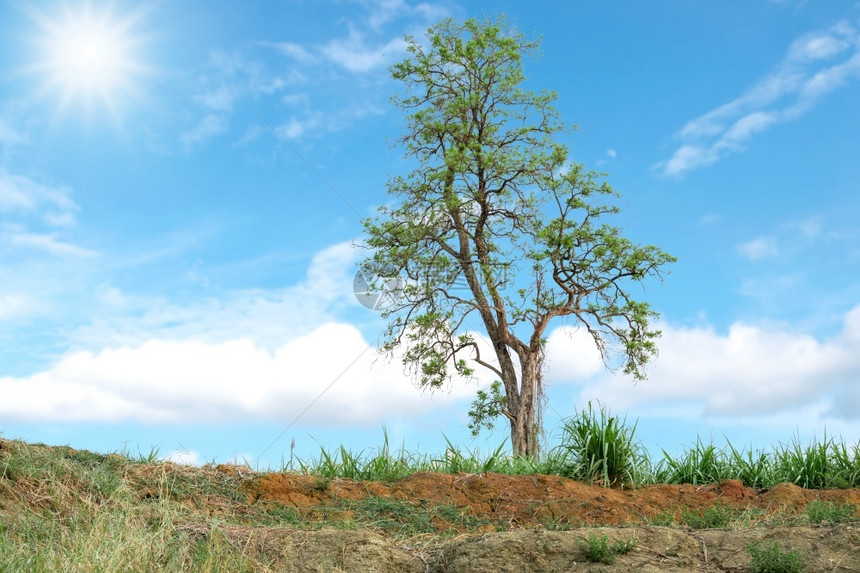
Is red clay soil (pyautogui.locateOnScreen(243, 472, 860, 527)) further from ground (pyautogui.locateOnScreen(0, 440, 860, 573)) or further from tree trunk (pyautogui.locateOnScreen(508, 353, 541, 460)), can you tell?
tree trunk (pyautogui.locateOnScreen(508, 353, 541, 460))

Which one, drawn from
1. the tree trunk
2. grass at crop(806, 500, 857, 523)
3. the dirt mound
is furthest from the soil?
the tree trunk

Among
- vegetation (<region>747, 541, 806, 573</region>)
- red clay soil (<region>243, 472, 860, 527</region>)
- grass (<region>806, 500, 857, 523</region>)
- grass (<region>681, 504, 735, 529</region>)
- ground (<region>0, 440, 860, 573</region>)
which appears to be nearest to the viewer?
vegetation (<region>747, 541, 806, 573</region>)

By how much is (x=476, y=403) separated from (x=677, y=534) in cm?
1270

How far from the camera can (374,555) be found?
5.46 m

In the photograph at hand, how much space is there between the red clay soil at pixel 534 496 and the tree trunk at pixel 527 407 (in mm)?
7318

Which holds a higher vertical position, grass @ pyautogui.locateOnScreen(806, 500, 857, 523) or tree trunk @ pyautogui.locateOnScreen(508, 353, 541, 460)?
tree trunk @ pyautogui.locateOnScreen(508, 353, 541, 460)

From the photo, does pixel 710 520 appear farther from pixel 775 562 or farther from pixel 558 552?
pixel 558 552

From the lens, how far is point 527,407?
16.8 m

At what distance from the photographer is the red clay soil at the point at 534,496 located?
7986mm

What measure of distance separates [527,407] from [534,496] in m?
8.38

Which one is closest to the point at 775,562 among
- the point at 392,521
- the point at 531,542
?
the point at 531,542

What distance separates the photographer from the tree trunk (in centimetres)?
1669

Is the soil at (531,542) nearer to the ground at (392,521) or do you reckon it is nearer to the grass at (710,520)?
the ground at (392,521)

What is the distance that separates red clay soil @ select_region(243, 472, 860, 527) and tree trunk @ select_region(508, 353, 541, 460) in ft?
24.0
